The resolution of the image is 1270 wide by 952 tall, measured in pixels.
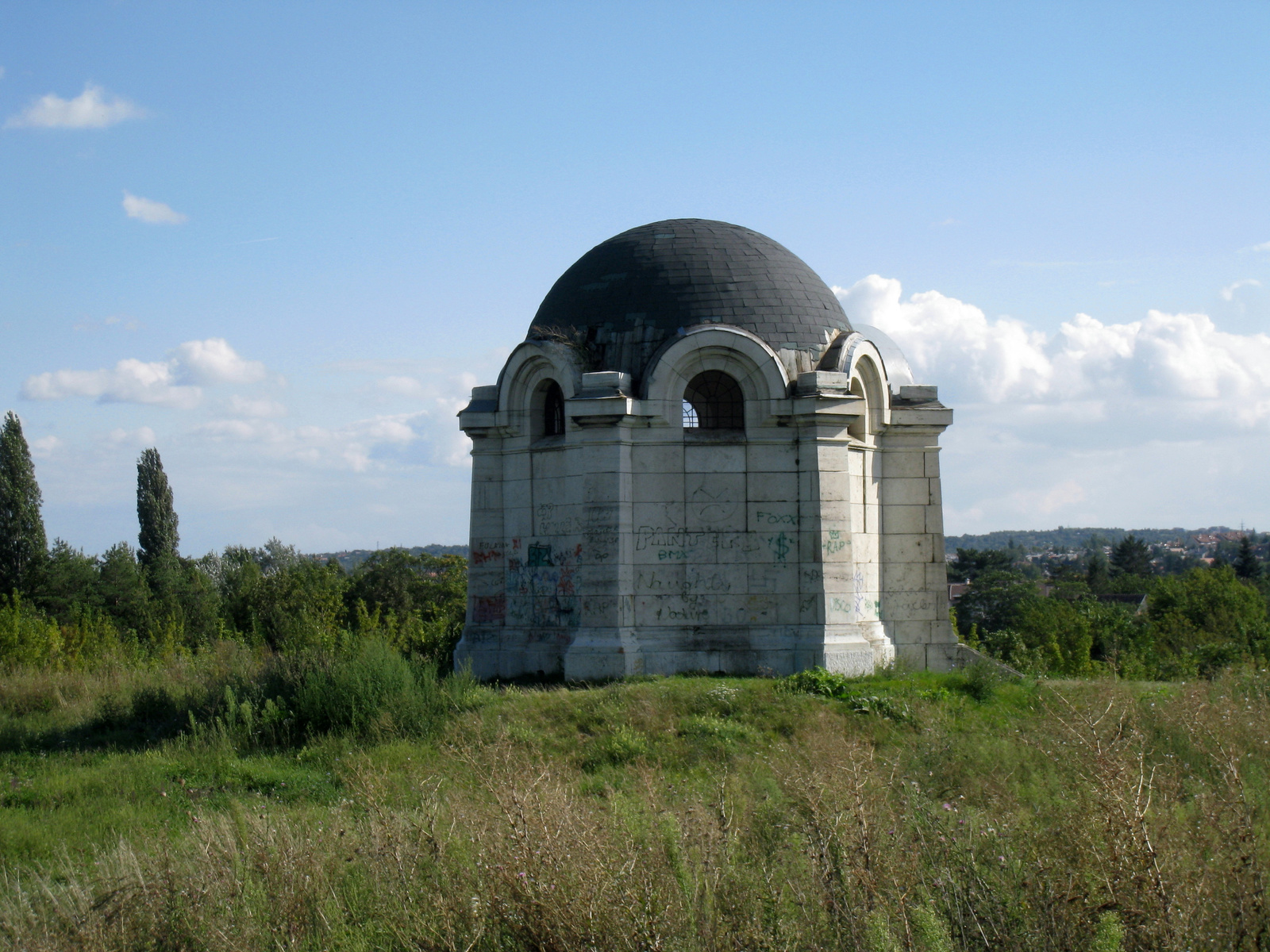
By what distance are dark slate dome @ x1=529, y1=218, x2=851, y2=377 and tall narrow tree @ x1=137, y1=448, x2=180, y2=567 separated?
4078 cm

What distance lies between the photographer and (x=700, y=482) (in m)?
16.0

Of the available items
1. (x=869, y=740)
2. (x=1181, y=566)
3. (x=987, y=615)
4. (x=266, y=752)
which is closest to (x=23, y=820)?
(x=266, y=752)

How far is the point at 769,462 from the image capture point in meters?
16.0

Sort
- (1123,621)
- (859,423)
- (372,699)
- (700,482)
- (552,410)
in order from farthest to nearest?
(1123,621) < (552,410) < (859,423) < (700,482) < (372,699)

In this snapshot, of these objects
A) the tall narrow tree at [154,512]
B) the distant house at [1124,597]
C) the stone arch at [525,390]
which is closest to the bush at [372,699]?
the stone arch at [525,390]

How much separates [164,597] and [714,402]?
31485mm

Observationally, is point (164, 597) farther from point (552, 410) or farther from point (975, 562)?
point (975, 562)

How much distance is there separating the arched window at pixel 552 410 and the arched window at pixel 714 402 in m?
2.18

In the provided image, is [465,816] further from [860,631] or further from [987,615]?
[987,615]

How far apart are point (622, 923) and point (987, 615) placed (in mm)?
67918

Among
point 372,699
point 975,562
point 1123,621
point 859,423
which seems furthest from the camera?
point 975,562

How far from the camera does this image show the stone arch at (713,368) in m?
15.9

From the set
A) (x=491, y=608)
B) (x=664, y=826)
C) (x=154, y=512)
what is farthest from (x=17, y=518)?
(x=664, y=826)

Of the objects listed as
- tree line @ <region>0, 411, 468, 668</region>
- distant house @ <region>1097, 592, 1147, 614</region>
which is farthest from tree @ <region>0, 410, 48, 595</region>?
distant house @ <region>1097, 592, 1147, 614</region>
